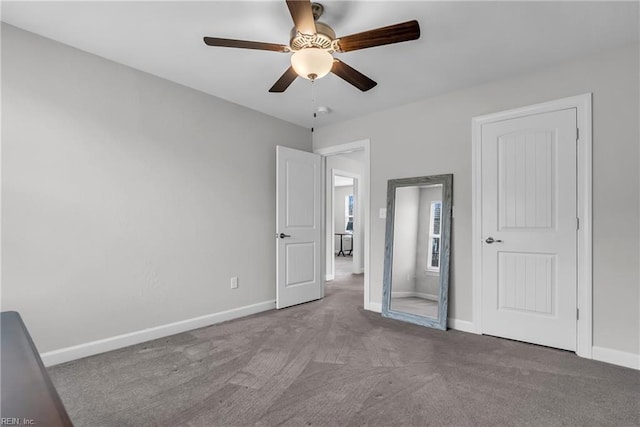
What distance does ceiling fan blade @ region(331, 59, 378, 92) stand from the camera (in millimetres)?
Result: 2250

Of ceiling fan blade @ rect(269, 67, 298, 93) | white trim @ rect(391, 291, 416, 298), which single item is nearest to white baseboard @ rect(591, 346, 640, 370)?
white trim @ rect(391, 291, 416, 298)

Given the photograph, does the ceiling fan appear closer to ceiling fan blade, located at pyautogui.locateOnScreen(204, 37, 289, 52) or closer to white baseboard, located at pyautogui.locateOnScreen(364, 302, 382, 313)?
ceiling fan blade, located at pyautogui.locateOnScreen(204, 37, 289, 52)

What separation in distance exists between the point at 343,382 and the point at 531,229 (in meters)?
2.11

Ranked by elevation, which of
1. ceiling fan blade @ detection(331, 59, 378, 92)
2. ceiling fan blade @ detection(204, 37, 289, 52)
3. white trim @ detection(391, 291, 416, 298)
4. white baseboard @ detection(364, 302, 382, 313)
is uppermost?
ceiling fan blade @ detection(204, 37, 289, 52)

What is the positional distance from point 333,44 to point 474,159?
6.54ft

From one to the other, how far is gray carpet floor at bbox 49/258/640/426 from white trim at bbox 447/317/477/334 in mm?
126

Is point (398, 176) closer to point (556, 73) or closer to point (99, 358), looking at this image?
point (556, 73)

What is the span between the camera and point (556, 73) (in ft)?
9.44

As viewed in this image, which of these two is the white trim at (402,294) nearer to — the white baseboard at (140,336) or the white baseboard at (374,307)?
the white baseboard at (374,307)

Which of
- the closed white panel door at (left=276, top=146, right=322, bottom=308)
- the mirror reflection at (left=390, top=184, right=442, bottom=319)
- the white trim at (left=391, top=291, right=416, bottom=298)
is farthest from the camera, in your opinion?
the closed white panel door at (left=276, top=146, right=322, bottom=308)

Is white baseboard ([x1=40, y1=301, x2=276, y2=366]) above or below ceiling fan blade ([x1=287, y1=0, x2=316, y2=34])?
below

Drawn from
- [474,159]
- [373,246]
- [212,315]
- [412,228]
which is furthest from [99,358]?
[474,159]

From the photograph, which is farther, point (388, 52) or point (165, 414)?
point (388, 52)

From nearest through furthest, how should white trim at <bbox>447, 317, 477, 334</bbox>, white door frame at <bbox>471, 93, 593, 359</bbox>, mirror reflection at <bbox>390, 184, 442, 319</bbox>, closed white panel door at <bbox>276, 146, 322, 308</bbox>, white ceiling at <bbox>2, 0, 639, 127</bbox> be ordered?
white ceiling at <bbox>2, 0, 639, 127</bbox>, white door frame at <bbox>471, 93, 593, 359</bbox>, white trim at <bbox>447, 317, 477, 334</bbox>, mirror reflection at <bbox>390, 184, 442, 319</bbox>, closed white panel door at <bbox>276, 146, 322, 308</bbox>
